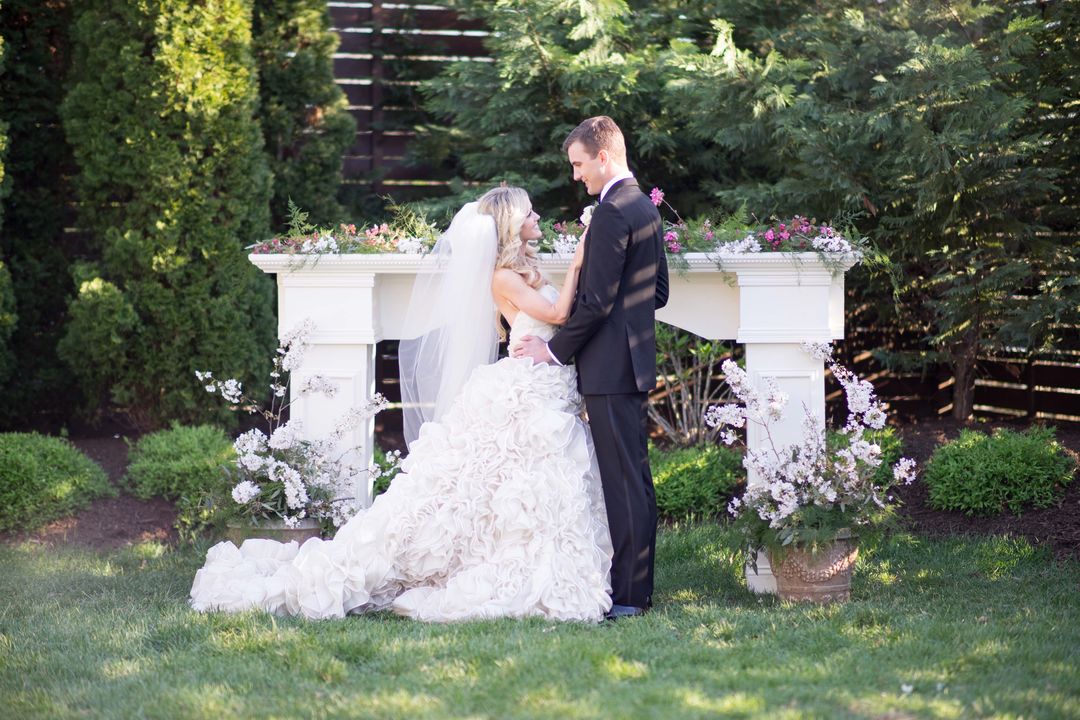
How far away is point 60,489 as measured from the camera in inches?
232

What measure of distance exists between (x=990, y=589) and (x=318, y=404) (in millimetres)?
3232

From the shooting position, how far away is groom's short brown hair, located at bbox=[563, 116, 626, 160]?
4.31 metres

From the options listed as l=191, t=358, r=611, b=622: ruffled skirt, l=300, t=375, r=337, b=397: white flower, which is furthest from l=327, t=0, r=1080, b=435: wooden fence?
l=191, t=358, r=611, b=622: ruffled skirt

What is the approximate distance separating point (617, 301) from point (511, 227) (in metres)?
0.62

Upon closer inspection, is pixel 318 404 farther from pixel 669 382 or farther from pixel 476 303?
pixel 669 382

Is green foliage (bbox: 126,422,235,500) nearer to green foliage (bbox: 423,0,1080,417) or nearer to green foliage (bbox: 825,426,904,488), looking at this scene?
green foliage (bbox: 423,0,1080,417)

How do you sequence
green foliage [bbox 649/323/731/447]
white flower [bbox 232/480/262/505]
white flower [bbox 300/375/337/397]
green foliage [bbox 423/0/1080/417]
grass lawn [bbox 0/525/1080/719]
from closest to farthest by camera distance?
grass lawn [bbox 0/525/1080/719] → white flower [bbox 232/480/262/505] → white flower [bbox 300/375/337/397] → green foliage [bbox 423/0/1080/417] → green foliage [bbox 649/323/731/447]

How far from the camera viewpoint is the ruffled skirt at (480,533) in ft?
13.8

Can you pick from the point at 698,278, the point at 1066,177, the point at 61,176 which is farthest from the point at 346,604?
the point at 1066,177

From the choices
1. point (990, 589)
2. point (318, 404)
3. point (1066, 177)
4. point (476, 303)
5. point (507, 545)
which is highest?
point (1066, 177)

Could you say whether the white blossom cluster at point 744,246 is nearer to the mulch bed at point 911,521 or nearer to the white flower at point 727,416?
the white flower at point 727,416

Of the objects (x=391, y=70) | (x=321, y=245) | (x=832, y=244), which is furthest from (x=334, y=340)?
(x=391, y=70)

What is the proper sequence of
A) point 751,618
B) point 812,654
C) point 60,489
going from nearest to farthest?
point 812,654
point 751,618
point 60,489

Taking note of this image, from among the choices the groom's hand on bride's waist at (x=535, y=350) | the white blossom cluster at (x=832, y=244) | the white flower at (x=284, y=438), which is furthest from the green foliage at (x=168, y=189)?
the white blossom cluster at (x=832, y=244)
